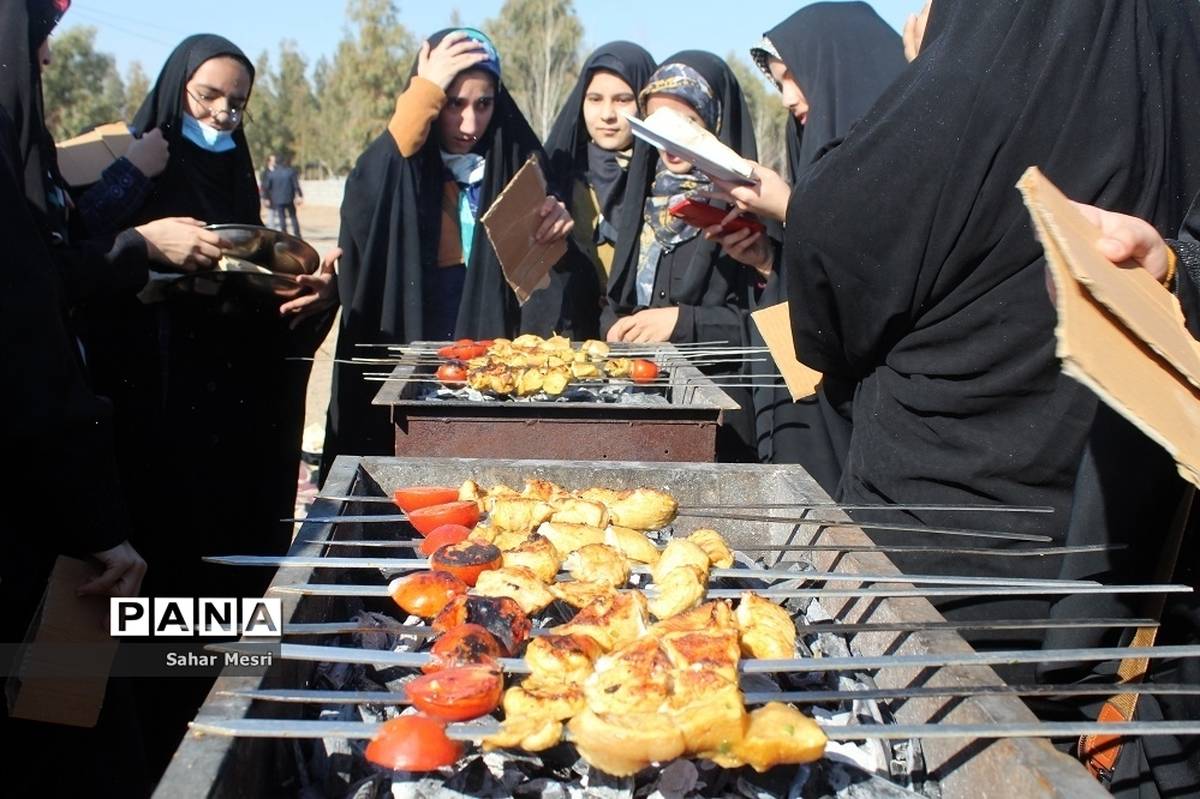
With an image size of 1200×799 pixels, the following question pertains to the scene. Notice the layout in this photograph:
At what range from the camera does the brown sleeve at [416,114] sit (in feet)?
15.6

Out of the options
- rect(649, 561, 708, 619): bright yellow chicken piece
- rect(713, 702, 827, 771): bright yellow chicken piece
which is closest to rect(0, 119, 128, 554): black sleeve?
rect(649, 561, 708, 619): bright yellow chicken piece

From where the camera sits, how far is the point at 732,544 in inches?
106

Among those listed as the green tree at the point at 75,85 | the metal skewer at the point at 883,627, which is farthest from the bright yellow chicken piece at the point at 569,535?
the green tree at the point at 75,85

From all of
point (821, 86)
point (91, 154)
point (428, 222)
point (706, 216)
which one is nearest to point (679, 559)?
point (706, 216)

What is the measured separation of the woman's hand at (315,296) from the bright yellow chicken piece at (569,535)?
2.53 metres

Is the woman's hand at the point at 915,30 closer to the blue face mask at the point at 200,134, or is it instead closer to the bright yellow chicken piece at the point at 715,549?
the bright yellow chicken piece at the point at 715,549

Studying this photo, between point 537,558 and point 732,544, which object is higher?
point 537,558

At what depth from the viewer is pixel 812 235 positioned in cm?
248

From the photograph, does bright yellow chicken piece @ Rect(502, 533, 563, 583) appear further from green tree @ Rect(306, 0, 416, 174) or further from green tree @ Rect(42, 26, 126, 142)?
Answer: green tree @ Rect(306, 0, 416, 174)

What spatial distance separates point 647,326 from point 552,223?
0.72m

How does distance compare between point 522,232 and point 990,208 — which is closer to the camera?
point 990,208

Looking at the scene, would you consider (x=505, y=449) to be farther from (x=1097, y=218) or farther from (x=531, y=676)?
(x=1097, y=218)

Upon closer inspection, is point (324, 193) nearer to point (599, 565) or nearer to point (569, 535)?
point (569, 535)

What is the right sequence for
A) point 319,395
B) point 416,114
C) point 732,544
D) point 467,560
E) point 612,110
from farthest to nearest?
point 319,395 → point 612,110 → point 416,114 → point 732,544 → point 467,560
